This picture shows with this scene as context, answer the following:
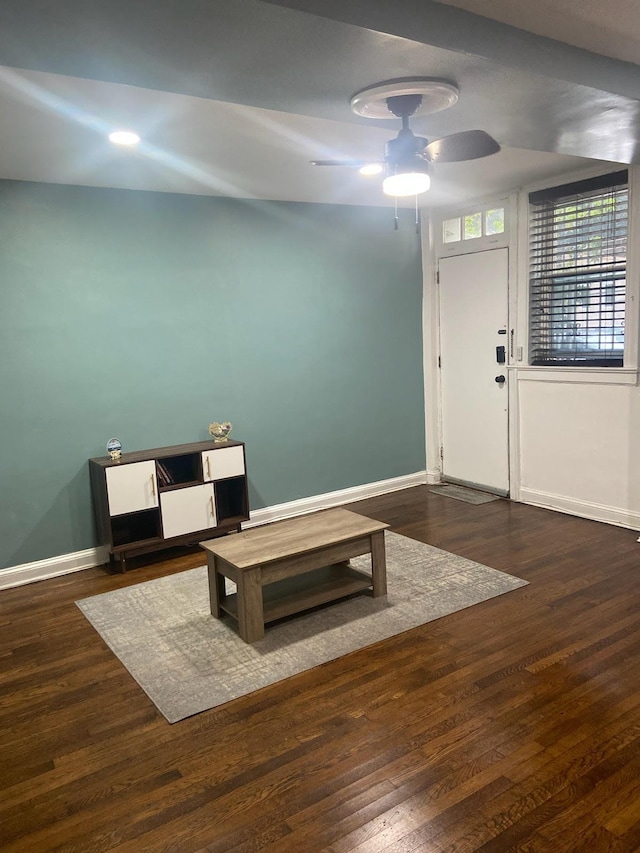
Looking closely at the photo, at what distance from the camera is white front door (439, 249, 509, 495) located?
17.4 ft

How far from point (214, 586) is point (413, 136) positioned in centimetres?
242

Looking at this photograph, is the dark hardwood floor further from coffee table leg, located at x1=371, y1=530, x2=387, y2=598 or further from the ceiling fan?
the ceiling fan

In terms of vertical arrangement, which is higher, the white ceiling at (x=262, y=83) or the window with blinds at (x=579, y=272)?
the white ceiling at (x=262, y=83)

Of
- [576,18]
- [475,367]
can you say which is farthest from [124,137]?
[475,367]

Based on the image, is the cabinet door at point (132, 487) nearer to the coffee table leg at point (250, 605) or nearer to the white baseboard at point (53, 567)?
the white baseboard at point (53, 567)

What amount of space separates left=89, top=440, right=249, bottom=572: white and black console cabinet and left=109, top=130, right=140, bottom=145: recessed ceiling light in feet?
6.38

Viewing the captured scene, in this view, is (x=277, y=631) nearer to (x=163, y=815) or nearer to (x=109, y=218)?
(x=163, y=815)

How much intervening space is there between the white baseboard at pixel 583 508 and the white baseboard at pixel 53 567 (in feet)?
11.1

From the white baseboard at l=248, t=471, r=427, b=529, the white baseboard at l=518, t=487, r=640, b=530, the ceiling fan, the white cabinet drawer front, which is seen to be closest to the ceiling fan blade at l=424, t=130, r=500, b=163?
the ceiling fan

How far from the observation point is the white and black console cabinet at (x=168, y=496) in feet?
13.6

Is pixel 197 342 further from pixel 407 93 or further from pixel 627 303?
pixel 627 303

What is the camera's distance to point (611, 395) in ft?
14.9

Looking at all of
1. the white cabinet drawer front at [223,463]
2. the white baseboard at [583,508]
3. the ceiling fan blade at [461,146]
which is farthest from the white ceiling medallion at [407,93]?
the white baseboard at [583,508]

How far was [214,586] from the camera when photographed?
339 cm
